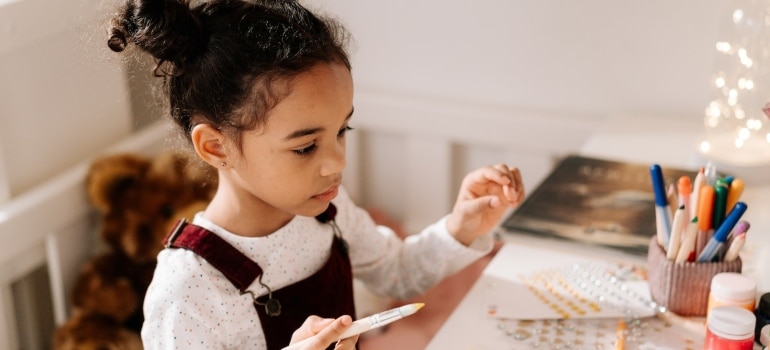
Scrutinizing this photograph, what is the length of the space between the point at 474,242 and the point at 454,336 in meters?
0.16

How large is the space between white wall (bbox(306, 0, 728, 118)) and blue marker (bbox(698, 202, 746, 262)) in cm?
55

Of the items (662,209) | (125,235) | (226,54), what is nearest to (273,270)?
(226,54)

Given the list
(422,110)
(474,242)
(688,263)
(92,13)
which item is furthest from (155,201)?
(688,263)

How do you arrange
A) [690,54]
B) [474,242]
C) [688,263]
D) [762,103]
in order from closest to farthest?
[688,263]
[474,242]
[762,103]
[690,54]

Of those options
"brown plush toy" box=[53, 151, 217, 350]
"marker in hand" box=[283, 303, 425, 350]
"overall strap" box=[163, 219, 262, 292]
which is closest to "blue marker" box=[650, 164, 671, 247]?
"marker in hand" box=[283, 303, 425, 350]

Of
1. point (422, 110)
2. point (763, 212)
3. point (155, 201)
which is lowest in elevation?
point (155, 201)

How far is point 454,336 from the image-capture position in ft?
2.97

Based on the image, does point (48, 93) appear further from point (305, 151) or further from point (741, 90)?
point (741, 90)

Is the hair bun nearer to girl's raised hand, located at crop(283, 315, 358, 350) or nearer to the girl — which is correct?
the girl

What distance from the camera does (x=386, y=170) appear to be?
1.67m

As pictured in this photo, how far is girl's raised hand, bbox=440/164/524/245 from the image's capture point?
0.97 metres

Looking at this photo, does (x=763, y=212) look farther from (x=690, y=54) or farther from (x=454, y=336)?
(x=454, y=336)

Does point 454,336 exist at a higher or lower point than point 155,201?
higher

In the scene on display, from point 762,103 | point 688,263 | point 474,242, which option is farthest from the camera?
point 762,103
